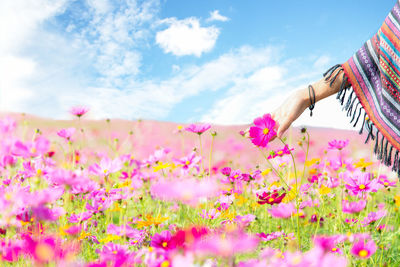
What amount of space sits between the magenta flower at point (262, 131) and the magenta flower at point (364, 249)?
0.35 m

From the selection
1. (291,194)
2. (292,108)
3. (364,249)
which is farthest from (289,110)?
(364,249)

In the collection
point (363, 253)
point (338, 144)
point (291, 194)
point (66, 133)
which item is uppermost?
point (66, 133)

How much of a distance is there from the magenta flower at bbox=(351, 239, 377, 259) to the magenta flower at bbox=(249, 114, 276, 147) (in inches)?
13.8

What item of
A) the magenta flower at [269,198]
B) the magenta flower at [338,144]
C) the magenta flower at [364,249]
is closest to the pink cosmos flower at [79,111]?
the magenta flower at [269,198]

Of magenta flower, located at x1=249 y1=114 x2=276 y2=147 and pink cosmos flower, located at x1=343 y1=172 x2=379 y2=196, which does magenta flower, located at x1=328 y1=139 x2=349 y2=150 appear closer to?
pink cosmos flower, located at x1=343 y1=172 x2=379 y2=196

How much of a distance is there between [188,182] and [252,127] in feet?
1.79

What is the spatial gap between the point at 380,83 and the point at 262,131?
0.60m

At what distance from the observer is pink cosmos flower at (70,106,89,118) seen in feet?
6.26

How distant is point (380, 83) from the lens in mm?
1362

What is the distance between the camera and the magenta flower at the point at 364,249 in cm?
83

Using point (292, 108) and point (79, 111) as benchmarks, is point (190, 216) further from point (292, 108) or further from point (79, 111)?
point (79, 111)

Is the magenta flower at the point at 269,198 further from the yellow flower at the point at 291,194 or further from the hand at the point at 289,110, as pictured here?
the hand at the point at 289,110

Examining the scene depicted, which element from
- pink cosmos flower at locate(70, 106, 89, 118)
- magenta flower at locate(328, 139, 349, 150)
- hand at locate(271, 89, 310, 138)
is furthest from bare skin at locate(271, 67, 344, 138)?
pink cosmos flower at locate(70, 106, 89, 118)

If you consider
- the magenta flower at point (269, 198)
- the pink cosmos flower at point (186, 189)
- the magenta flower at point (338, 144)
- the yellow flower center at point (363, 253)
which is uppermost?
the magenta flower at point (338, 144)
